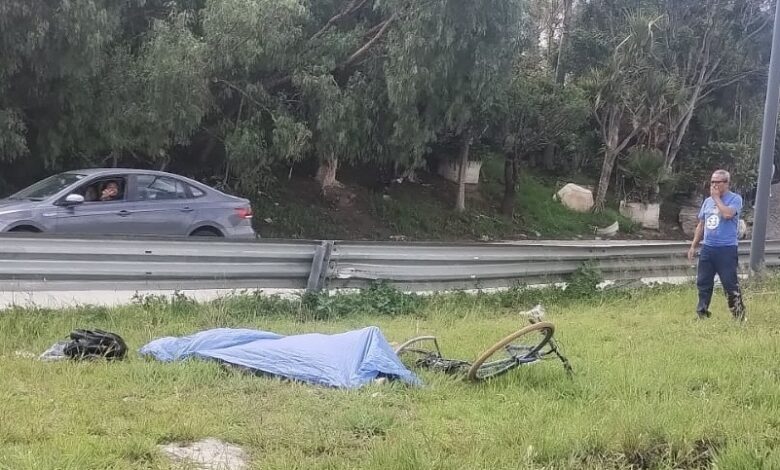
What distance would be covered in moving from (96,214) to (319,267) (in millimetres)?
4247

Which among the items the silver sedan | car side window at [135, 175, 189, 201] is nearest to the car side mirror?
the silver sedan

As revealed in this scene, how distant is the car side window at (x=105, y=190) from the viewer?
10.9 metres

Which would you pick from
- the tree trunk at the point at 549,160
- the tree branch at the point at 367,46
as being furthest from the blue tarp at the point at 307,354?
the tree trunk at the point at 549,160

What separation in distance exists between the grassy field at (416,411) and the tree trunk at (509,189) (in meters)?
19.9

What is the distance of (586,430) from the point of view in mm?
4082

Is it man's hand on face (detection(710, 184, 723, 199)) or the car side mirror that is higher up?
man's hand on face (detection(710, 184, 723, 199))

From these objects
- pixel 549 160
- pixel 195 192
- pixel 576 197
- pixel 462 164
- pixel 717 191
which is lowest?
pixel 576 197

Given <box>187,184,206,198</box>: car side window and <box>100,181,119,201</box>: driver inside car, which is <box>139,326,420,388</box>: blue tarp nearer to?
<box>100,181,119,201</box>: driver inside car

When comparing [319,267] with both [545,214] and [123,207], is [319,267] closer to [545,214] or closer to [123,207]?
[123,207]

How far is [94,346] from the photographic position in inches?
213

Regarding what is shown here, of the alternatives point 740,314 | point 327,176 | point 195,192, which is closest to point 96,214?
point 195,192

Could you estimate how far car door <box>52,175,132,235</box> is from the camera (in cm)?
1042

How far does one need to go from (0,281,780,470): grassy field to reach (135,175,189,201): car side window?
4.71m

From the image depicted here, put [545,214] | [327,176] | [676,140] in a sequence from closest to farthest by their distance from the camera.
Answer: [327,176]
[545,214]
[676,140]
